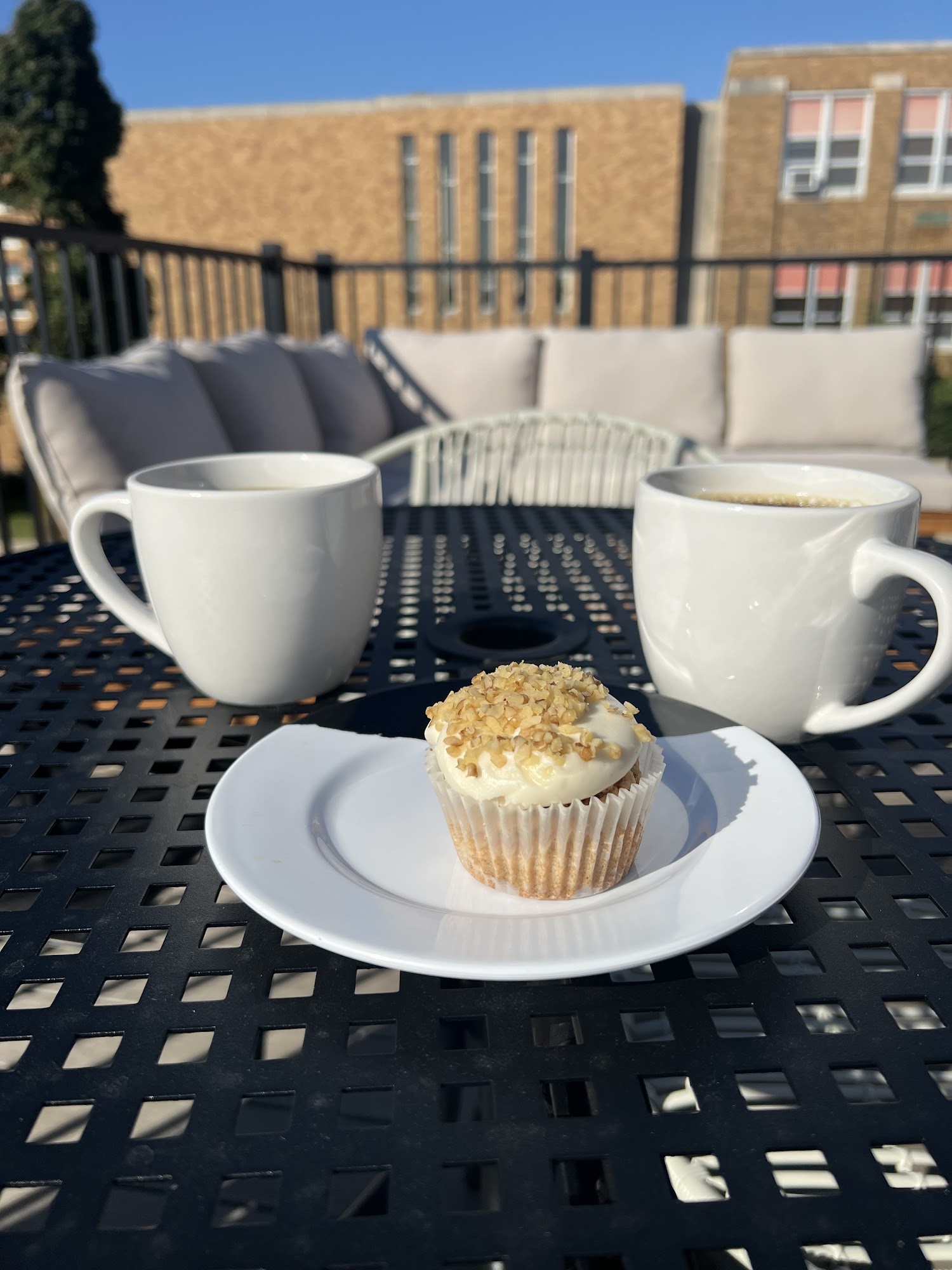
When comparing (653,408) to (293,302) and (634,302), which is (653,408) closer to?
(634,302)

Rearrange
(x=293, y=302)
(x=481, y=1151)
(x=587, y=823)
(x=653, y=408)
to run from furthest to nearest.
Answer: (x=293, y=302), (x=653, y=408), (x=587, y=823), (x=481, y=1151)

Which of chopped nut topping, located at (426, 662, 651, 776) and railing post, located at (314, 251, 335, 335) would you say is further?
railing post, located at (314, 251, 335, 335)

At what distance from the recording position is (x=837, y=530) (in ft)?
1.64

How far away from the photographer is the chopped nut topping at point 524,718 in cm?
43

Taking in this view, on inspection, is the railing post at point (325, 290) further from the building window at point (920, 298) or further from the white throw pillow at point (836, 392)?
the building window at point (920, 298)

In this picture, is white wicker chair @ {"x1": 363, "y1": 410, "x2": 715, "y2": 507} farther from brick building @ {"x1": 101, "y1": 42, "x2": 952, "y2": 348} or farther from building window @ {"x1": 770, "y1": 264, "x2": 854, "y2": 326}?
building window @ {"x1": 770, "y1": 264, "x2": 854, "y2": 326}

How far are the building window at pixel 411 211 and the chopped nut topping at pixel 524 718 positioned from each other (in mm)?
15151

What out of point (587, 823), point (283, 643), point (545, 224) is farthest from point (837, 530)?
point (545, 224)

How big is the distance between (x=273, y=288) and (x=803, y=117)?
567 inches

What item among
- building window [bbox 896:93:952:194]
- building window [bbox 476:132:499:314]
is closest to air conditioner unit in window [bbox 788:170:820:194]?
building window [bbox 896:93:952:194]

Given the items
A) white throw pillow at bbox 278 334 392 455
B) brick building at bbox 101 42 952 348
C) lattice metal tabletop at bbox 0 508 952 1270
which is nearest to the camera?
lattice metal tabletop at bbox 0 508 952 1270

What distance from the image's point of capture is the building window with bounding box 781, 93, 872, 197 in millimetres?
14781

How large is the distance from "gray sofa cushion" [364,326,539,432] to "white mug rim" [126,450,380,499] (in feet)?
11.0

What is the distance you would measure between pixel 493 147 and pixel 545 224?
1.58 metres
